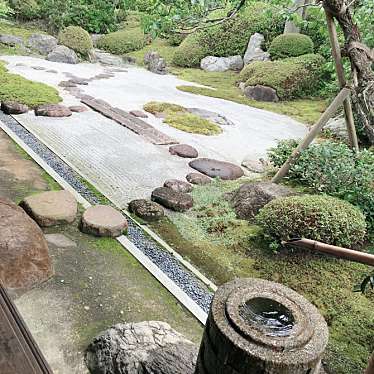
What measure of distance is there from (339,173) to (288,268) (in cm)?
152

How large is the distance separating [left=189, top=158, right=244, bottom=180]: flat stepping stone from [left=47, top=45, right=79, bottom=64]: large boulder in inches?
354

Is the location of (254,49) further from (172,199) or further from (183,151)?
(172,199)

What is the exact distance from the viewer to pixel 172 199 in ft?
14.9

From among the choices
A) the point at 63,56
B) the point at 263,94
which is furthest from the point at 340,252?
the point at 63,56

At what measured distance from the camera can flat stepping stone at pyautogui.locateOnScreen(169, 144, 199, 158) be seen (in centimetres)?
615

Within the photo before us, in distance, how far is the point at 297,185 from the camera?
17.2ft

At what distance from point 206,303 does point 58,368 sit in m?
1.20

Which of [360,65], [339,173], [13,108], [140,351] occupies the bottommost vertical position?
[13,108]

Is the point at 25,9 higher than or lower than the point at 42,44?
higher

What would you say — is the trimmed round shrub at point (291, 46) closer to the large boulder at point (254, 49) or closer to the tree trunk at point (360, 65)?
the large boulder at point (254, 49)

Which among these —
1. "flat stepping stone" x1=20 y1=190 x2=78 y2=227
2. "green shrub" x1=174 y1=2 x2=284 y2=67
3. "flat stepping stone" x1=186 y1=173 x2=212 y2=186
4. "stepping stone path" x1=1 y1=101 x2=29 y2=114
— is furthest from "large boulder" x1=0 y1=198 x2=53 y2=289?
"green shrub" x1=174 y1=2 x2=284 y2=67

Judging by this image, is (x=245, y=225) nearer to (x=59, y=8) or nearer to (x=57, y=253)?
(x=57, y=253)

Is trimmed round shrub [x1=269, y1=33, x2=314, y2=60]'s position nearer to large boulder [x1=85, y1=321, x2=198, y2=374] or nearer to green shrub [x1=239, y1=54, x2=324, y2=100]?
green shrub [x1=239, y1=54, x2=324, y2=100]

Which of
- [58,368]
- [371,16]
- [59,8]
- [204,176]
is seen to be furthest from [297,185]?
[59,8]
